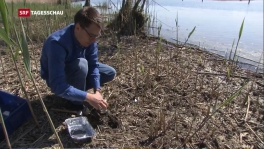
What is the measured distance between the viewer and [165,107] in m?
1.77

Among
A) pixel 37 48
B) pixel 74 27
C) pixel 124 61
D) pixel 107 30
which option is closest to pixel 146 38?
pixel 107 30

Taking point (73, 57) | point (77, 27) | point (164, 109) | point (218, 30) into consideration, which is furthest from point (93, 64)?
point (218, 30)

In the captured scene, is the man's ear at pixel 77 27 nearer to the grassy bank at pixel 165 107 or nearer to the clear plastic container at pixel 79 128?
the grassy bank at pixel 165 107

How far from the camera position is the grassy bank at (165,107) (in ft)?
4.74

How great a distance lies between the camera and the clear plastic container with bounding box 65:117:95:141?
1.43 m

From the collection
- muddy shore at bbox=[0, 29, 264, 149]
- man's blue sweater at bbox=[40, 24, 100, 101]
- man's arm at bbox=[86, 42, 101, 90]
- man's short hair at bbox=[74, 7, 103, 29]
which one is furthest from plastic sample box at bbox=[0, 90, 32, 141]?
man's short hair at bbox=[74, 7, 103, 29]

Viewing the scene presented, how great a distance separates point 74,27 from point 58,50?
0.19m

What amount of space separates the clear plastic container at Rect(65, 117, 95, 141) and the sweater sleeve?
213 mm

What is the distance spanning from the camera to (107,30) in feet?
11.5

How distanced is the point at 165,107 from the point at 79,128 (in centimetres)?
61

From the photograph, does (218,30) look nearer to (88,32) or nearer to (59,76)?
(88,32)

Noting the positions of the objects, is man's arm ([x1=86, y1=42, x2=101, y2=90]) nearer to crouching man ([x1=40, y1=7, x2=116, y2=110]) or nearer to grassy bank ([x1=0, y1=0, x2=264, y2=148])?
crouching man ([x1=40, y1=7, x2=116, y2=110])

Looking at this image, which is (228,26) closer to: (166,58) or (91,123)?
(166,58)

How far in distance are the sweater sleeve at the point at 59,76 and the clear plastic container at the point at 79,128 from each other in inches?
8.4
